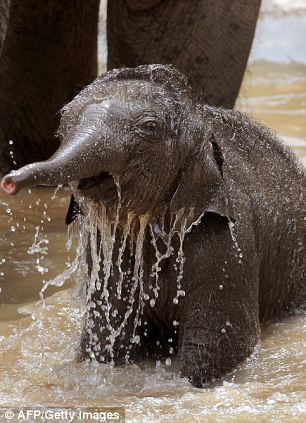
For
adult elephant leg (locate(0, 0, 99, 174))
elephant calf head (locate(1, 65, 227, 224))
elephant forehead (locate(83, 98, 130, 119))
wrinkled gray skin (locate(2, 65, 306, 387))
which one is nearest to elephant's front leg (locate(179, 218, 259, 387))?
wrinkled gray skin (locate(2, 65, 306, 387))

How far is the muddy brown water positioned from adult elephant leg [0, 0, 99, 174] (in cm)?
116

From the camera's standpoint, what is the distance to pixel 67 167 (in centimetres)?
424

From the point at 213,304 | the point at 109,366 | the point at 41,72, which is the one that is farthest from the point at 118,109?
the point at 41,72

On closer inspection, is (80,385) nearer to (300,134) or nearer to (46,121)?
(46,121)

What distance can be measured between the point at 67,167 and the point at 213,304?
3.37ft

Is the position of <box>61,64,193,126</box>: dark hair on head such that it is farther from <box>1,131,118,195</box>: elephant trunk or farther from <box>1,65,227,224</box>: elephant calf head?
<box>1,131,118,195</box>: elephant trunk

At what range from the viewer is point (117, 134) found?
15.0ft

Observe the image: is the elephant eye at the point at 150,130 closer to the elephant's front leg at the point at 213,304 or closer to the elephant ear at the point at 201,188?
the elephant ear at the point at 201,188

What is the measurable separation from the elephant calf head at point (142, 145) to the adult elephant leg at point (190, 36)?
2.47 metres

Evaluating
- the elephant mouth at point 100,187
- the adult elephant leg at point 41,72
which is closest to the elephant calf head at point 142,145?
the elephant mouth at point 100,187

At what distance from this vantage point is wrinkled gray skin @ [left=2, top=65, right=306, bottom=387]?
4.59m

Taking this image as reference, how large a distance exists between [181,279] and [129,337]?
0.36 metres

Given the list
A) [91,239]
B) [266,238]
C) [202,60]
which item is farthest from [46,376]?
[202,60]

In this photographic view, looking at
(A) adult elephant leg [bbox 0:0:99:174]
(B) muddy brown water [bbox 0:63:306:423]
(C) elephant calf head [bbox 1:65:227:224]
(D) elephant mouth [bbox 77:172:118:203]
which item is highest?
(A) adult elephant leg [bbox 0:0:99:174]
